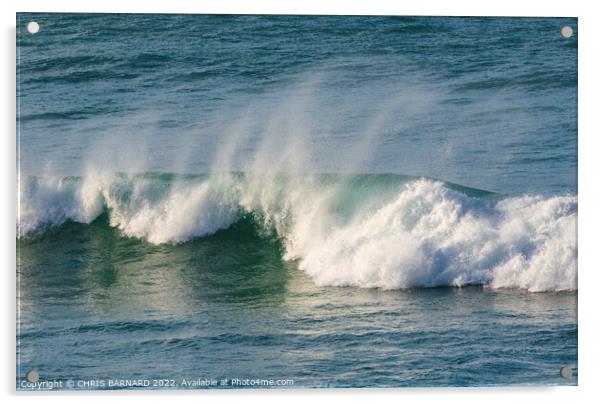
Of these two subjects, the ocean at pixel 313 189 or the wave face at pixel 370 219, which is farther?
the wave face at pixel 370 219

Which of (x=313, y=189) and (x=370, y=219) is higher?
(x=313, y=189)

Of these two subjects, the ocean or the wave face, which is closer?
the ocean

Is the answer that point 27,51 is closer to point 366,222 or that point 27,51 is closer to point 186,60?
point 186,60

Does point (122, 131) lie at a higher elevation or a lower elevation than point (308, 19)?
lower

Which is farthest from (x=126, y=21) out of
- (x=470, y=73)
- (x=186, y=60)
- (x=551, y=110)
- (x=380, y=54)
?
(x=551, y=110)
